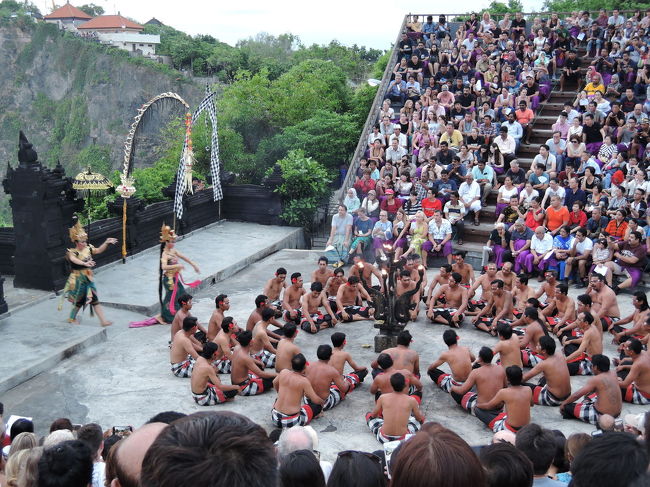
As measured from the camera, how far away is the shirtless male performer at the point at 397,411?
25.7 ft

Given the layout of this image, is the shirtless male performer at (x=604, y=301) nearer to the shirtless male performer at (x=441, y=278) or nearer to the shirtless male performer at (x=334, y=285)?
the shirtless male performer at (x=441, y=278)

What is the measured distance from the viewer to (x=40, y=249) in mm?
13359

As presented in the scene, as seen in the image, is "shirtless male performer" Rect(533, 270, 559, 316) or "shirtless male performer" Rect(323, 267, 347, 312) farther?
"shirtless male performer" Rect(323, 267, 347, 312)

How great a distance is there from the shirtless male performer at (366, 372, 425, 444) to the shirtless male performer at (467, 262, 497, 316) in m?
4.51

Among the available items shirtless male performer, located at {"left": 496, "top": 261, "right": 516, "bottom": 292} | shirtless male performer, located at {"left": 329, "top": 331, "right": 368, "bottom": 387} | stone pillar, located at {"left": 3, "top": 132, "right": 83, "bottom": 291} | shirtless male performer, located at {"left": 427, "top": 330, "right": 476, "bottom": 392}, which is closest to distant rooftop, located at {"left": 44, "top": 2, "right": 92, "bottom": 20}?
stone pillar, located at {"left": 3, "top": 132, "right": 83, "bottom": 291}

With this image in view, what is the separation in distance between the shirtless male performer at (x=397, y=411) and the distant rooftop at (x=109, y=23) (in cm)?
8787

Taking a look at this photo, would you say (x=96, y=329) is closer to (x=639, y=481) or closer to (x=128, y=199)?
(x=128, y=199)

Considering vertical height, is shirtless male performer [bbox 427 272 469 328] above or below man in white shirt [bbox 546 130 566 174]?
below

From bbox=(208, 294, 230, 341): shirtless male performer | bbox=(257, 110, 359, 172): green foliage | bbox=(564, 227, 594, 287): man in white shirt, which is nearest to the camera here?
bbox=(208, 294, 230, 341): shirtless male performer

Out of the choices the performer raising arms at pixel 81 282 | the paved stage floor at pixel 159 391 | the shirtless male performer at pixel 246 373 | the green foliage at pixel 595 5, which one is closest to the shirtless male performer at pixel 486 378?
the paved stage floor at pixel 159 391

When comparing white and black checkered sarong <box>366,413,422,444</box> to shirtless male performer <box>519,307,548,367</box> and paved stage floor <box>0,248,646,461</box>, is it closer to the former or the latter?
paved stage floor <box>0,248,646,461</box>

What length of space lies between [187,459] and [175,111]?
5317cm

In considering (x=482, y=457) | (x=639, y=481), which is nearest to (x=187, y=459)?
(x=639, y=481)

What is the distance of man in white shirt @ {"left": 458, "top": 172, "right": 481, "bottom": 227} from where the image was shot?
1603 centimetres
